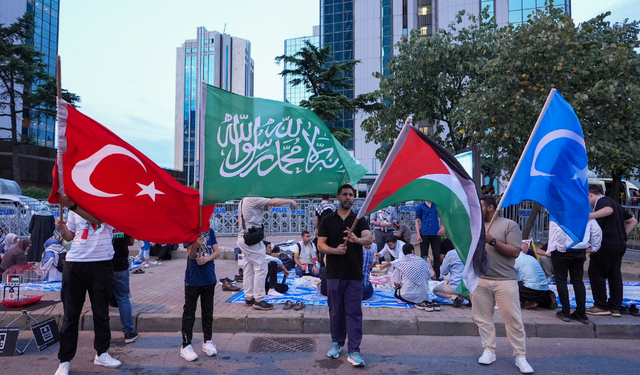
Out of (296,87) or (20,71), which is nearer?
(20,71)

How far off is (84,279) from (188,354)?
1430mm

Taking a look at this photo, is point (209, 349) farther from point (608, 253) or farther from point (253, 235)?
point (608, 253)

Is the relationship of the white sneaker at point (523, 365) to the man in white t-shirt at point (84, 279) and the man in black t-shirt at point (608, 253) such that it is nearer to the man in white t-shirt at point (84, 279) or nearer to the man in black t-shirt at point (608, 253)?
the man in black t-shirt at point (608, 253)

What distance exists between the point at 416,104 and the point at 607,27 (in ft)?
25.0

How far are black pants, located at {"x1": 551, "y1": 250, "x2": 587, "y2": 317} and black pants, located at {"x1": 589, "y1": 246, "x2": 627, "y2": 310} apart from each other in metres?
0.33

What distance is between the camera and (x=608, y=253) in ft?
20.3

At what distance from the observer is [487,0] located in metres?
40.8

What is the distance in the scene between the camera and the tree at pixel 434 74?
16531 mm

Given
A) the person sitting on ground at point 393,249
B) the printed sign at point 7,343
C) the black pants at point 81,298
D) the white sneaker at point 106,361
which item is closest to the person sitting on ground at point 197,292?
the white sneaker at point 106,361

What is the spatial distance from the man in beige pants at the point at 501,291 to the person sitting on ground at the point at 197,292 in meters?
3.11

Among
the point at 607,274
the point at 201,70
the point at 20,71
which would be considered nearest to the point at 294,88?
the point at 201,70

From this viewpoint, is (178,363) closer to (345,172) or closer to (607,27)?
(345,172)

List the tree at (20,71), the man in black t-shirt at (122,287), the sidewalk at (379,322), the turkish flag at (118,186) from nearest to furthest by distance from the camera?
the turkish flag at (118,186)
the man in black t-shirt at (122,287)
the sidewalk at (379,322)
the tree at (20,71)

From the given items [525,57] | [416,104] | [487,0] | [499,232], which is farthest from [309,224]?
[487,0]
